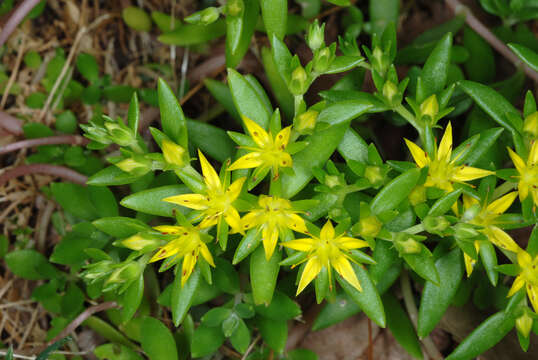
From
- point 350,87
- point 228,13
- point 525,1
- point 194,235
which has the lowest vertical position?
point 194,235

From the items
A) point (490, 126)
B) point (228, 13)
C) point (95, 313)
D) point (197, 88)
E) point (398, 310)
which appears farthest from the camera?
point (197, 88)

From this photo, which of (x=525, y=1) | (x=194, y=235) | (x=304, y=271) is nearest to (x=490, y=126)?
(x=525, y=1)

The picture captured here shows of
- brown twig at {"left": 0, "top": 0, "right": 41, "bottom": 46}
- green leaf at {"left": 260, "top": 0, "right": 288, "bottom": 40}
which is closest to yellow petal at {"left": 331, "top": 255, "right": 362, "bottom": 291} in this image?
green leaf at {"left": 260, "top": 0, "right": 288, "bottom": 40}

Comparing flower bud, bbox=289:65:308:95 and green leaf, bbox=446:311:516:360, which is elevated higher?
flower bud, bbox=289:65:308:95

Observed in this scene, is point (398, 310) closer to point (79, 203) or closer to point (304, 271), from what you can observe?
point (304, 271)

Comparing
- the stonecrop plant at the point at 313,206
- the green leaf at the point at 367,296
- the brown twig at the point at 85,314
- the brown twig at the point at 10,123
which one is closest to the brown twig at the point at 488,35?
the stonecrop plant at the point at 313,206

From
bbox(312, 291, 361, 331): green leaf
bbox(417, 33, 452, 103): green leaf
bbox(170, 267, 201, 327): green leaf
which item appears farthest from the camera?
bbox(312, 291, 361, 331): green leaf

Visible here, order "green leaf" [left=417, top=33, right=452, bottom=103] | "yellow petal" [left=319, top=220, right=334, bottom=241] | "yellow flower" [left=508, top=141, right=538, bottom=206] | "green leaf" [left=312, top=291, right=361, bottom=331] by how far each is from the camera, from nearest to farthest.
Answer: "yellow petal" [left=319, top=220, right=334, bottom=241] → "yellow flower" [left=508, top=141, right=538, bottom=206] → "green leaf" [left=417, top=33, right=452, bottom=103] → "green leaf" [left=312, top=291, right=361, bottom=331]

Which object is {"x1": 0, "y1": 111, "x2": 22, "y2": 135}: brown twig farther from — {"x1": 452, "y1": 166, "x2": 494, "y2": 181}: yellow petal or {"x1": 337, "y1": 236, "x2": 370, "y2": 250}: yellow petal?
{"x1": 452, "y1": 166, "x2": 494, "y2": 181}: yellow petal

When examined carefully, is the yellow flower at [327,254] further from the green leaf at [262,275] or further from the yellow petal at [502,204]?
the yellow petal at [502,204]
